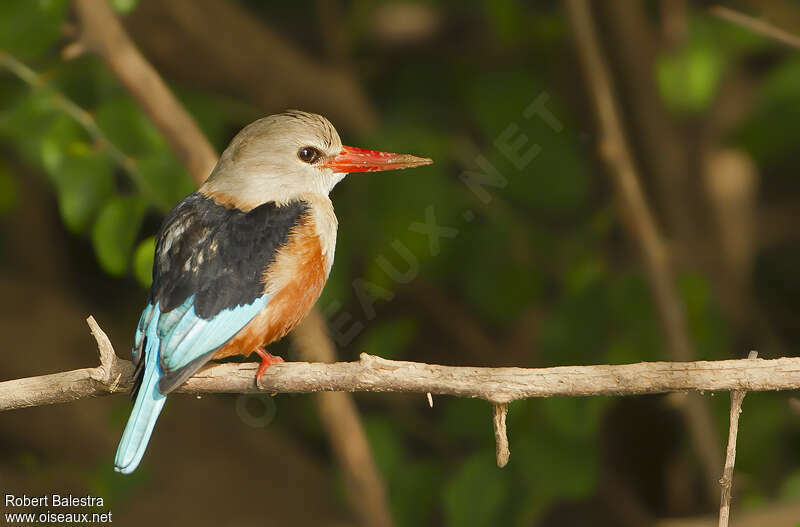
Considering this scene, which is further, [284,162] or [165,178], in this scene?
[165,178]

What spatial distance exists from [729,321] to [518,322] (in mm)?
967

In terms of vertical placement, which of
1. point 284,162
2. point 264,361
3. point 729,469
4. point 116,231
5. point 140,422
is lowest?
point 140,422

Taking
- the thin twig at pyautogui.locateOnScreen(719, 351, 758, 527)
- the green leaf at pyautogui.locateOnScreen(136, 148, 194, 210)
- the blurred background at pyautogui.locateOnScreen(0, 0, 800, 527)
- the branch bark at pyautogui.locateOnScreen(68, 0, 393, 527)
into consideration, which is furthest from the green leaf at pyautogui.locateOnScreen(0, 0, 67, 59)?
the thin twig at pyautogui.locateOnScreen(719, 351, 758, 527)

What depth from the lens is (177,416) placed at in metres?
4.77

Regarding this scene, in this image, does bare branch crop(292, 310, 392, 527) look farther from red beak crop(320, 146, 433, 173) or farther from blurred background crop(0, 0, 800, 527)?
red beak crop(320, 146, 433, 173)

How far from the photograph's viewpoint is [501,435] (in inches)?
82.5

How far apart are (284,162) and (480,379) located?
1.10 meters

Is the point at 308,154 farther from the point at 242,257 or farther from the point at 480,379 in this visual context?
the point at 480,379

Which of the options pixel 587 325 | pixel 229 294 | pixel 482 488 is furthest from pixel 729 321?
pixel 229 294

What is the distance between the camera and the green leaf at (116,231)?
118 inches

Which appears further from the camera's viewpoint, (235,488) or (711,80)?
→ (235,488)

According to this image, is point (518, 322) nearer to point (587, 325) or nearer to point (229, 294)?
point (587, 325)

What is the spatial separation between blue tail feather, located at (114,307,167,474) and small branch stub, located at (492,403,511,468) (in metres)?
0.81

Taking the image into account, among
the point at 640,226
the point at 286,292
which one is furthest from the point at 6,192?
the point at 640,226
